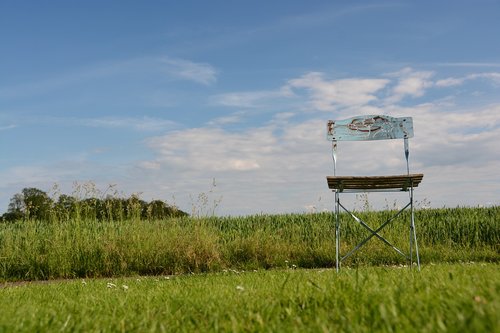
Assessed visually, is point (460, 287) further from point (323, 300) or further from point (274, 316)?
point (274, 316)

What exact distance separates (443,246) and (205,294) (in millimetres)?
6416

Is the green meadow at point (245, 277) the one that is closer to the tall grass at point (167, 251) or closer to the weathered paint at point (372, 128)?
the tall grass at point (167, 251)

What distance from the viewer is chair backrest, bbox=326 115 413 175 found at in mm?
6332

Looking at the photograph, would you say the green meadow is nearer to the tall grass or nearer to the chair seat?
the tall grass

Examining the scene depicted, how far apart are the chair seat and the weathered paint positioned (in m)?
0.71

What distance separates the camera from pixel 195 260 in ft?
24.4

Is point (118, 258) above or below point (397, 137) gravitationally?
below

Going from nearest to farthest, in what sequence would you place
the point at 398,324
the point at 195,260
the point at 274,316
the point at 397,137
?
the point at 398,324
the point at 274,316
the point at 397,137
the point at 195,260

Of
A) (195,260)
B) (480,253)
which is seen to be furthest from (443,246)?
(195,260)

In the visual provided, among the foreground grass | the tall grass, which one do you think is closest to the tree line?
the tall grass

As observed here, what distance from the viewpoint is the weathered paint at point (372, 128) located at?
6.34m

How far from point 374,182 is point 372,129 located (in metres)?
0.94

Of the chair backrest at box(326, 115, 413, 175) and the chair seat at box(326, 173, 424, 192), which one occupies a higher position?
the chair backrest at box(326, 115, 413, 175)

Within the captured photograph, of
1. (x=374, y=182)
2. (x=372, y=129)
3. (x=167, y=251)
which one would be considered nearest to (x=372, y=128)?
(x=372, y=129)
